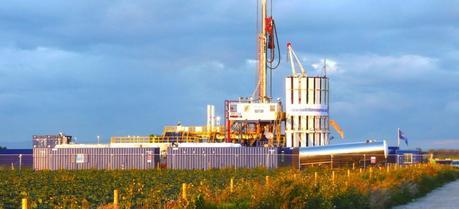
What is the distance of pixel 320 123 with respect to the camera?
63938 millimetres

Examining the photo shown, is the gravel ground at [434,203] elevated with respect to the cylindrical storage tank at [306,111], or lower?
lower

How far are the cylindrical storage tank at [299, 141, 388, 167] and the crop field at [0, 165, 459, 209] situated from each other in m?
6.60

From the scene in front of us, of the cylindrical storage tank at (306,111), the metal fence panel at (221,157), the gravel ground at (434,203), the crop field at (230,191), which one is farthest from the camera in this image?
the cylindrical storage tank at (306,111)

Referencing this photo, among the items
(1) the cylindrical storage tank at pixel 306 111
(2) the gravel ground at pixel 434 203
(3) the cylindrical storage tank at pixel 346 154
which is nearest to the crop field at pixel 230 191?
(2) the gravel ground at pixel 434 203

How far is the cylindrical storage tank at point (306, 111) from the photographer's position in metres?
62.8

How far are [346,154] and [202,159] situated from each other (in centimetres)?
1024

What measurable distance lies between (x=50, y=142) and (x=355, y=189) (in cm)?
4940

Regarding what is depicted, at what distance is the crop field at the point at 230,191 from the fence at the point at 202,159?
264 inches

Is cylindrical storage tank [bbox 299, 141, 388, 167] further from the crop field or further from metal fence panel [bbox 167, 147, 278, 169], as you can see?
the crop field

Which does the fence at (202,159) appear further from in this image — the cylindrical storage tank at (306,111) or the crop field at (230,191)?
the crop field at (230,191)

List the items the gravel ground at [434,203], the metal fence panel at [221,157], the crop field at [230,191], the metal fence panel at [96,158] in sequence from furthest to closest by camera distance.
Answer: the metal fence panel at [96,158]
the metal fence panel at [221,157]
the gravel ground at [434,203]
the crop field at [230,191]

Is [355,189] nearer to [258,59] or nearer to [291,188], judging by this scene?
[291,188]

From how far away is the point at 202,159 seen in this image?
56.3m

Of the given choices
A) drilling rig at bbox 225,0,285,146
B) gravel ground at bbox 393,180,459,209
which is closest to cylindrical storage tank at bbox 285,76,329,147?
drilling rig at bbox 225,0,285,146
